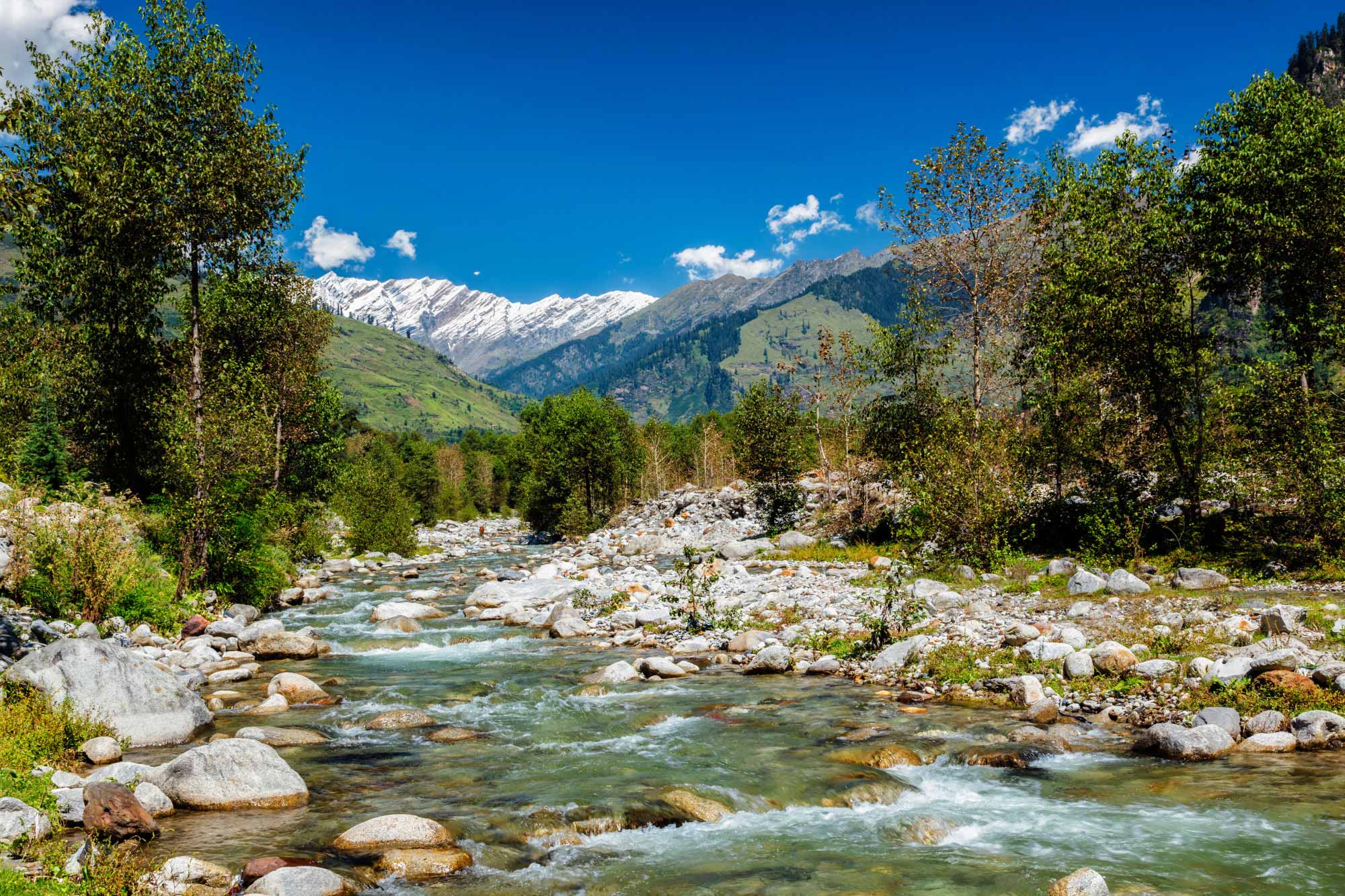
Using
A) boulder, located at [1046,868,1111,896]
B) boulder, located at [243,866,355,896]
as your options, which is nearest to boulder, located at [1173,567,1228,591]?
boulder, located at [1046,868,1111,896]

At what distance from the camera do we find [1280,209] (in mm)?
21344

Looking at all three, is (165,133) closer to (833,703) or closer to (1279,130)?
(833,703)

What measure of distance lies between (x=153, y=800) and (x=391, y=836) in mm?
3283

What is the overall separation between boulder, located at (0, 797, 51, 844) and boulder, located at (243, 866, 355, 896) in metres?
2.32

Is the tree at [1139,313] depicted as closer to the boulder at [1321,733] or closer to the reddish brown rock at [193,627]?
the boulder at [1321,733]

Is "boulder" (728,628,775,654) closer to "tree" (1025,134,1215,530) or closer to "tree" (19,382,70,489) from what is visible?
"tree" (1025,134,1215,530)

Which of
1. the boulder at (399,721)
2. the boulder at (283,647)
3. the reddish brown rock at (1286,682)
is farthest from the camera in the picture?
the boulder at (283,647)

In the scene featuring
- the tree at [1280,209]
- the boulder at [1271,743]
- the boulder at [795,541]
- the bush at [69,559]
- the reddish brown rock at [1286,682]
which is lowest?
the boulder at [1271,743]

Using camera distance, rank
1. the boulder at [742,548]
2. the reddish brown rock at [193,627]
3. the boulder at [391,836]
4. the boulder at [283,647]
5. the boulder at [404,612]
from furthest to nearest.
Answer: the boulder at [742,548]
the boulder at [404,612]
the reddish brown rock at [193,627]
the boulder at [283,647]
the boulder at [391,836]

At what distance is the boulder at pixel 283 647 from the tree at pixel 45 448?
56.9 ft

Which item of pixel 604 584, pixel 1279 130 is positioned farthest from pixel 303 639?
pixel 1279 130

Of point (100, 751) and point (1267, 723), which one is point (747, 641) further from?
point (100, 751)

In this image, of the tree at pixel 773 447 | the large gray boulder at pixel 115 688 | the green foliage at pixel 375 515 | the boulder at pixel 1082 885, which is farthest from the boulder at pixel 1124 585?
the green foliage at pixel 375 515

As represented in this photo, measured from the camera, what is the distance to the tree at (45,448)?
30.8 meters
